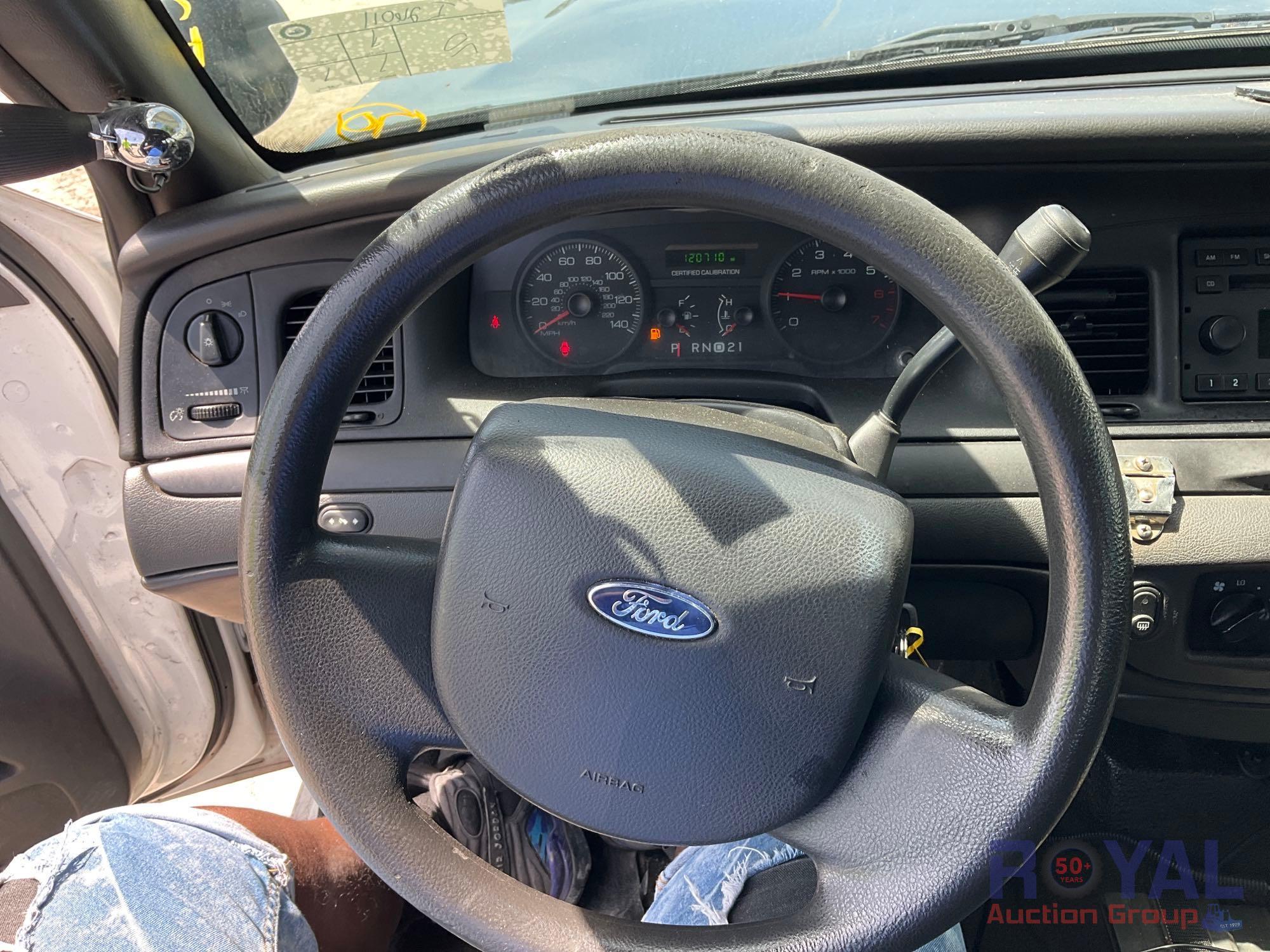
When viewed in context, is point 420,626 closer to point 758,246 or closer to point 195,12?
point 758,246

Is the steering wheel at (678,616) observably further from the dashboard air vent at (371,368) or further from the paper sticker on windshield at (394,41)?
the paper sticker on windshield at (394,41)

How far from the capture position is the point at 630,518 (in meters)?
0.69

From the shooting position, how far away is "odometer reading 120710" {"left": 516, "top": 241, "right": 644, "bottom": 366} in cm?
123

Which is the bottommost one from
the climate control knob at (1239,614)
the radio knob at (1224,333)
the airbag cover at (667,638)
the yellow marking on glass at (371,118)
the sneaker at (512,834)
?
the sneaker at (512,834)

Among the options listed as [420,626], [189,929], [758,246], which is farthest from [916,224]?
[189,929]

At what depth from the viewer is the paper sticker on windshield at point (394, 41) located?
1.21m

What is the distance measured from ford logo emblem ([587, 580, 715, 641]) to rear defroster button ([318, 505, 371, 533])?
2.26ft

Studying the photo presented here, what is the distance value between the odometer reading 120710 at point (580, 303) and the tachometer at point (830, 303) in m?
0.20

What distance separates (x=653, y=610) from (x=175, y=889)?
75 cm

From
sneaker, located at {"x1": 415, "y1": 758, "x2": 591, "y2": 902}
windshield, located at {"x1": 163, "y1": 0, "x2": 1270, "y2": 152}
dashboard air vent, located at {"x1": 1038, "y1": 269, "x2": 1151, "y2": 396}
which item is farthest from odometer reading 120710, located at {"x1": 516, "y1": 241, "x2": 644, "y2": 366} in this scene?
sneaker, located at {"x1": 415, "y1": 758, "x2": 591, "y2": 902}

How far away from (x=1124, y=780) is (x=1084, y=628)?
104 centimetres

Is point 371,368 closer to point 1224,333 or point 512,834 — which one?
point 512,834

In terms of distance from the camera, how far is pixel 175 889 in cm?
105

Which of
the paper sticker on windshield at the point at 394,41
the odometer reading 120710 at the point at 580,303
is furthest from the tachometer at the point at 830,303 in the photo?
the paper sticker on windshield at the point at 394,41
